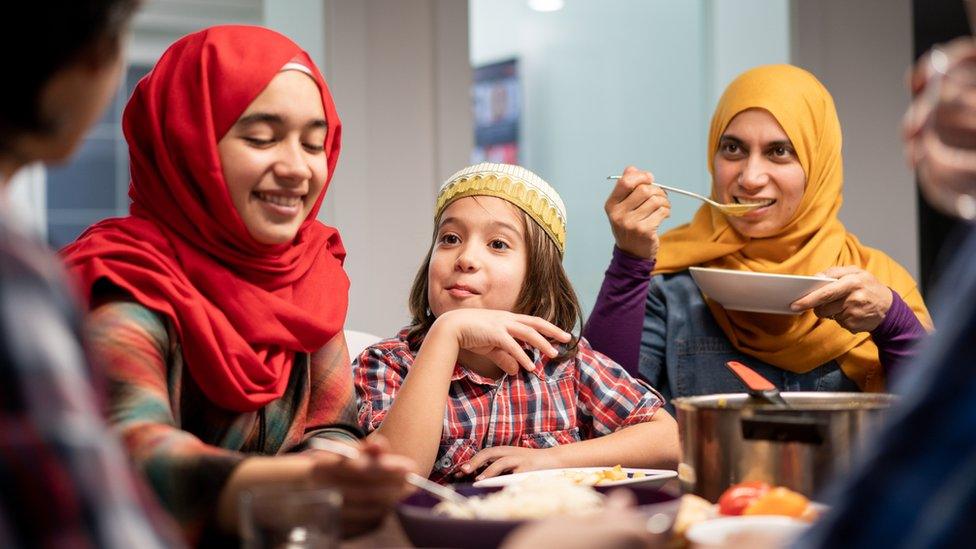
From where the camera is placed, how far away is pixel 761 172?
227cm

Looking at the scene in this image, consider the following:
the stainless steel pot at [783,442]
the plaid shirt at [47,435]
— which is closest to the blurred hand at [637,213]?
the stainless steel pot at [783,442]

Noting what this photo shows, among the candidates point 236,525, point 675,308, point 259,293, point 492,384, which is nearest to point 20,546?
point 236,525

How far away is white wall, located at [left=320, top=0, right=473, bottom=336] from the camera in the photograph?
3146mm

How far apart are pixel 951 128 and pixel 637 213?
4.40 feet

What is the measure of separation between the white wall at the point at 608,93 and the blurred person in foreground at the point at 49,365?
3577 millimetres

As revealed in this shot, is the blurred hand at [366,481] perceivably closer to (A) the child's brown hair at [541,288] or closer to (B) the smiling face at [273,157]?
(B) the smiling face at [273,157]

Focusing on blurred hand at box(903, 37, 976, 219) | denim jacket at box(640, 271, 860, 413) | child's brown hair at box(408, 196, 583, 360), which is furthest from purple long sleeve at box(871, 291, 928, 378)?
blurred hand at box(903, 37, 976, 219)

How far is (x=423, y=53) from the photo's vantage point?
323cm

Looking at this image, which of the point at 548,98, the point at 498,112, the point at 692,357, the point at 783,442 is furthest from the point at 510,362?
the point at 498,112

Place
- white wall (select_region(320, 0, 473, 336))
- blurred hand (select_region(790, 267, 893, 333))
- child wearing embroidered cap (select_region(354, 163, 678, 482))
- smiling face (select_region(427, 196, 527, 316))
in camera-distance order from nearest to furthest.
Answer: child wearing embroidered cap (select_region(354, 163, 678, 482)) < smiling face (select_region(427, 196, 527, 316)) < blurred hand (select_region(790, 267, 893, 333)) < white wall (select_region(320, 0, 473, 336))

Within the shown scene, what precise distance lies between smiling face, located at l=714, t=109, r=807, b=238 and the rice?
1.43m

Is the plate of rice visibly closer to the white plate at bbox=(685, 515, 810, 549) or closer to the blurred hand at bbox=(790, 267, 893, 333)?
the white plate at bbox=(685, 515, 810, 549)

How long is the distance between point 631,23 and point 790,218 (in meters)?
2.23

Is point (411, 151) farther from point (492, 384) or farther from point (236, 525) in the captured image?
point (236, 525)
